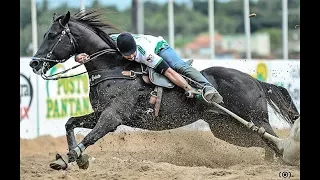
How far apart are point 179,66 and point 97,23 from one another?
0.99 meters

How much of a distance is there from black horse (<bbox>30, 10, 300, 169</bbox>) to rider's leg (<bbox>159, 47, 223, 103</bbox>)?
0.66ft

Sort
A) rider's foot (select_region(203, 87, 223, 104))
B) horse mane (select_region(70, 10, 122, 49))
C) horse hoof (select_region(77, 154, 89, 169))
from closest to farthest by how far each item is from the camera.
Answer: horse hoof (select_region(77, 154, 89, 169)) < rider's foot (select_region(203, 87, 223, 104)) < horse mane (select_region(70, 10, 122, 49))

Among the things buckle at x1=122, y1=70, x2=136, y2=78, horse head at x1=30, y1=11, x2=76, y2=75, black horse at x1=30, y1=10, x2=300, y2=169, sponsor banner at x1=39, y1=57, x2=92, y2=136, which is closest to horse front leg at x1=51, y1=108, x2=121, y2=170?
black horse at x1=30, y1=10, x2=300, y2=169

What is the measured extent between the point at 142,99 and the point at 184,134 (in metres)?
0.99

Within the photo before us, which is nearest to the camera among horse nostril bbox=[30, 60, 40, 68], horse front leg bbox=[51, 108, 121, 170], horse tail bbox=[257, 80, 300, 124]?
horse front leg bbox=[51, 108, 121, 170]

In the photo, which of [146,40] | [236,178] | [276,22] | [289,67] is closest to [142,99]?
[146,40]

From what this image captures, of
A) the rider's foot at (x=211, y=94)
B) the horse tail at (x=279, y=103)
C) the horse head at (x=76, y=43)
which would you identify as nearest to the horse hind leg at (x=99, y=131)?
the horse head at (x=76, y=43)

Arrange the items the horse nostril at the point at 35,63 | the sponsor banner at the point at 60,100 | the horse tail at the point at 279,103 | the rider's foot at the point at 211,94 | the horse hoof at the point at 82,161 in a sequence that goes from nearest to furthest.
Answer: the horse hoof at the point at 82,161, the horse nostril at the point at 35,63, the rider's foot at the point at 211,94, the horse tail at the point at 279,103, the sponsor banner at the point at 60,100

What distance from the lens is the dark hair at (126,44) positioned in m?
6.48

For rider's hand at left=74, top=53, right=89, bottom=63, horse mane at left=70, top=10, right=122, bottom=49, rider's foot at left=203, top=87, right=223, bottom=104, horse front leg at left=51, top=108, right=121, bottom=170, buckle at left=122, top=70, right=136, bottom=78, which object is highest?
horse mane at left=70, top=10, right=122, bottom=49

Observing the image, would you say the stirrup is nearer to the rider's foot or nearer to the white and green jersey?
the rider's foot

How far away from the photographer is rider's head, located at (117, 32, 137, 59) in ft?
21.3

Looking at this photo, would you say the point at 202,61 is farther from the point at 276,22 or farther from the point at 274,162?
the point at 276,22

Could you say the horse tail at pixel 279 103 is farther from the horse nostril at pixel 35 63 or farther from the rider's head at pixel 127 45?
the horse nostril at pixel 35 63
